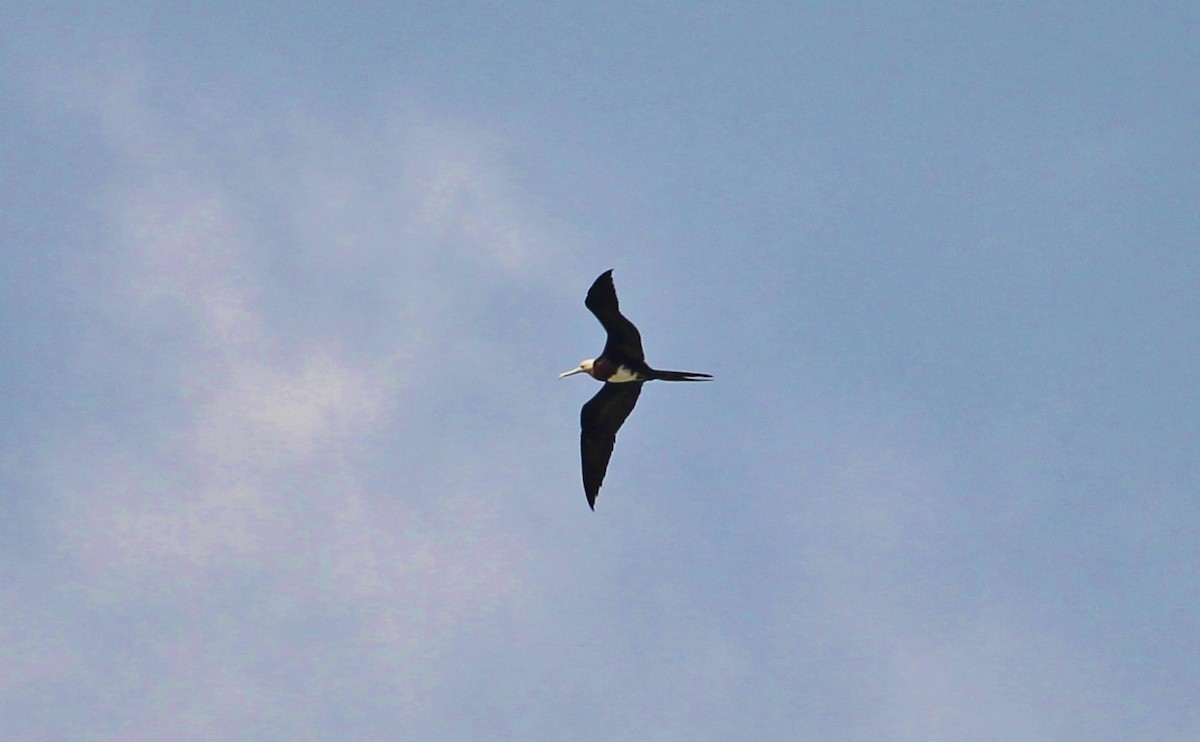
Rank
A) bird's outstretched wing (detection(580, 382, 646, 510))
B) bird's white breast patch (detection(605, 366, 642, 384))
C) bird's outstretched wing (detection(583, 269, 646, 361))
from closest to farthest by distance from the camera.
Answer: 1. bird's outstretched wing (detection(583, 269, 646, 361))
2. bird's white breast patch (detection(605, 366, 642, 384))
3. bird's outstretched wing (detection(580, 382, 646, 510))

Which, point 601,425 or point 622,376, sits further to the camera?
point 601,425

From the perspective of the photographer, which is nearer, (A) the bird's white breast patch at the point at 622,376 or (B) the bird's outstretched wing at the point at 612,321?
(B) the bird's outstretched wing at the point at 612,321

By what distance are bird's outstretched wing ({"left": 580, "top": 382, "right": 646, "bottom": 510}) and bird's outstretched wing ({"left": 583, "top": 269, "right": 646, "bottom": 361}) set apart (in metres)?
1.01

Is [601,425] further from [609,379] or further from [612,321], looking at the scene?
[612,321]

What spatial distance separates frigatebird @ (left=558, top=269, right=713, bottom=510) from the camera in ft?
84.0

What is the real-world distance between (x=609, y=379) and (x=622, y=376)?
11.9 inches

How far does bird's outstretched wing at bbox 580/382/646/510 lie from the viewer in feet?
89.4

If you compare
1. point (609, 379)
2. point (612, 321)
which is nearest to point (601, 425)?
point (609, 379)

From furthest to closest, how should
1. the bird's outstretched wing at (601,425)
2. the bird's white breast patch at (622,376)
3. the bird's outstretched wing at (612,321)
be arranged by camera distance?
1. the bird's outstretched wing at (601,425)
2. the bird's white breast patch at (622,376)
3. the bird's outstretched wing at (612,321)

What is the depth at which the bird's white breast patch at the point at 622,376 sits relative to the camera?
87.5 feet

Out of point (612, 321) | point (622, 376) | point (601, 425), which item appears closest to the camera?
point (612, 321)

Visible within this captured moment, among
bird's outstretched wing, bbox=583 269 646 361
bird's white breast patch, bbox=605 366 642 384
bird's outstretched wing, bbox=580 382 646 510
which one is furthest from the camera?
bird's outstretched wing, bbox=580 382 646 510

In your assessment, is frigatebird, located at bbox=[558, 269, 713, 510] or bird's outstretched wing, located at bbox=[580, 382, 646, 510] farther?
bird's outstretched wing, located at bbox=[580, 382, 646, 510]

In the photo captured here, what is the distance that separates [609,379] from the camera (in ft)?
88.7
